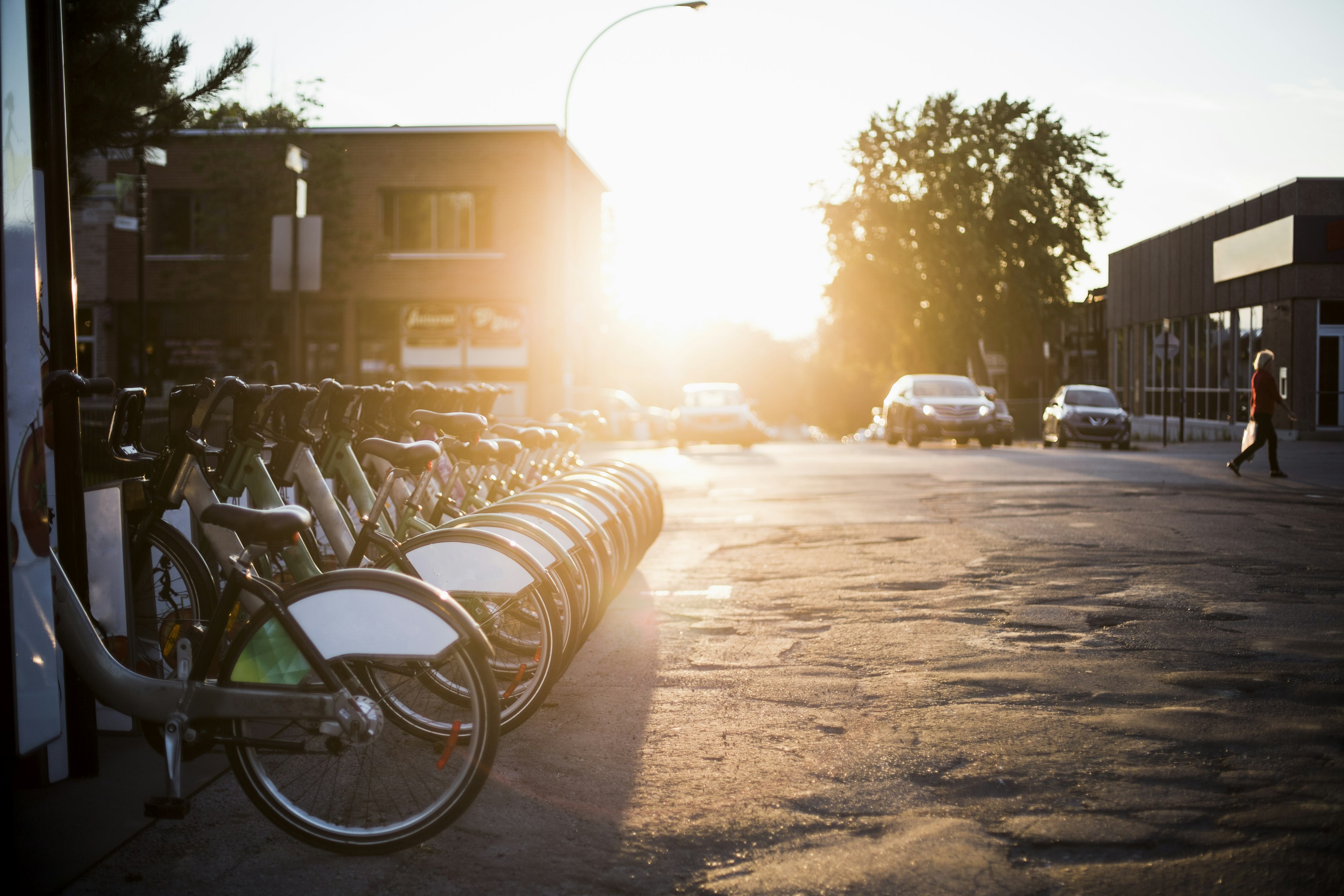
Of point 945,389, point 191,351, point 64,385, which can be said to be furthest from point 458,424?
point 191,351

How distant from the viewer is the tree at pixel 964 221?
4394 centimetres

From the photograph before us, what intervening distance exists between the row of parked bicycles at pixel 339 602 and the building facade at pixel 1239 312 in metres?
24.0

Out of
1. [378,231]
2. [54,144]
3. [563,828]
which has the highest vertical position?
[378,231]

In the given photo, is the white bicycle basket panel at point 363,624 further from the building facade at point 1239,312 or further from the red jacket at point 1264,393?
the building facade at point 1239,312

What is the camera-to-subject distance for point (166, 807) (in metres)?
3.51

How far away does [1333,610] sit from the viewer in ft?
23.2

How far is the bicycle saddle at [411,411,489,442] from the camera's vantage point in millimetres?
6254

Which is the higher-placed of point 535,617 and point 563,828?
point 535,617

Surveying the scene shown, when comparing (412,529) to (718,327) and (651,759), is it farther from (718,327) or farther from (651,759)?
(718,327)

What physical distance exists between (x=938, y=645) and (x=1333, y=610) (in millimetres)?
2438

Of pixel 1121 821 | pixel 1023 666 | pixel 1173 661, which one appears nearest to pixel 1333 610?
pixel 1173 661

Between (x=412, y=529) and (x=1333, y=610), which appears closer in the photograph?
(x=412, y=529)

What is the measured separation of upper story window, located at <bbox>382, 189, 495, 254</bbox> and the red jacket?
22850 millimetres

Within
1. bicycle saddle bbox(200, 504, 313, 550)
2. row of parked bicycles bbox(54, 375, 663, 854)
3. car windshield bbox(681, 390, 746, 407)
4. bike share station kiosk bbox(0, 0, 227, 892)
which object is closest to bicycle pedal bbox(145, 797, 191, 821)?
row of parked bicycles bbox(54, 375, 663, 854)
